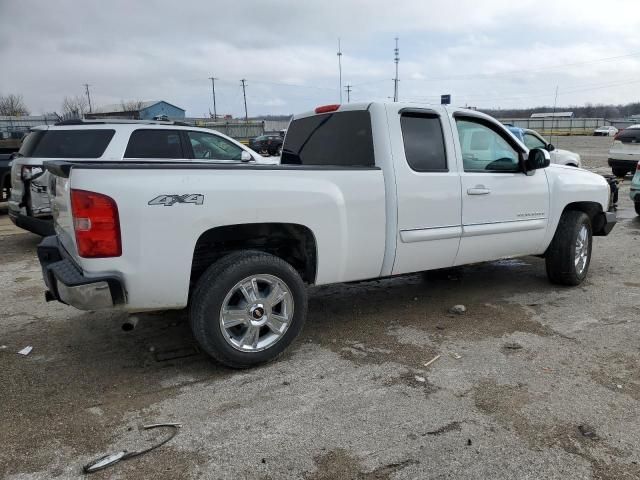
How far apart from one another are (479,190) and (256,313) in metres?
2.33

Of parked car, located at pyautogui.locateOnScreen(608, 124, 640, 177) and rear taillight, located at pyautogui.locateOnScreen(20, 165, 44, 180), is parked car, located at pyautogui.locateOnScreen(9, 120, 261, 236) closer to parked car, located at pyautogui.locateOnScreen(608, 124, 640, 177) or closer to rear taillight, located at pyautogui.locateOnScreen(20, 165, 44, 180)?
rear taillight, located at pyautogui.locateOnScreen(20, 165, 44, 180)

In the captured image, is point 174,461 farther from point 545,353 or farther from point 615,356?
point 615,356

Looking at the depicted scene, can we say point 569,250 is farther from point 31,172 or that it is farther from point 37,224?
point 31,172

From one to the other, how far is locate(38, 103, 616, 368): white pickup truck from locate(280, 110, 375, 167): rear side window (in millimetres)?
14

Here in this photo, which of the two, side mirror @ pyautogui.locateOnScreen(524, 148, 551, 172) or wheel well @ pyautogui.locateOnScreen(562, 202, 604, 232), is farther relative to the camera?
wheel well @ pyautogui.locateOnScreen(562, 202, 604, 232)

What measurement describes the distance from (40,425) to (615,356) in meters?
3.92

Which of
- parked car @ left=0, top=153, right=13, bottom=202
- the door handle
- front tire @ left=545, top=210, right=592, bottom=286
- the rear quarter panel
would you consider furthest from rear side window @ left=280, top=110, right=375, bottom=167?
parked car @ left=0, top=153, right=13, bottom=202

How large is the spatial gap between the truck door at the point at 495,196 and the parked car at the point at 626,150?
12652 millimetres

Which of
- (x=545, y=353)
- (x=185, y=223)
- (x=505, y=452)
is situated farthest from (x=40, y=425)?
(x=545, y=353)

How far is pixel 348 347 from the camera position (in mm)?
4129

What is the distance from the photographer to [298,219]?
370 centimetres

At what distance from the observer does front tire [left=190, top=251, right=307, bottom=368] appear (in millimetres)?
3457

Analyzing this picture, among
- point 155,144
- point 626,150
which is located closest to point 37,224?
point 155,144

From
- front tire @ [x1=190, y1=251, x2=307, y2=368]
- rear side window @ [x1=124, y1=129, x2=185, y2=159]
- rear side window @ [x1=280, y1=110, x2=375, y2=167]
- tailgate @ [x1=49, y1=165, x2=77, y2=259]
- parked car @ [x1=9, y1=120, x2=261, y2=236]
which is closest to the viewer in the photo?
tailgate @ [x1=49, y1=165, x2=77, y2=259]
